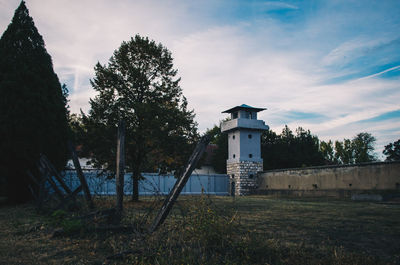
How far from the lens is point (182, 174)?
4.71 meters

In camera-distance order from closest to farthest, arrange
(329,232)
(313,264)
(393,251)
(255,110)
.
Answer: (313,264)
(393,251)
(329,232)
(255,110)

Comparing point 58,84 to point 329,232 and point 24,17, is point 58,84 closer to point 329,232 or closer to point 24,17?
point 24,17

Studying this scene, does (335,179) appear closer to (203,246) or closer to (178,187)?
(178,187)

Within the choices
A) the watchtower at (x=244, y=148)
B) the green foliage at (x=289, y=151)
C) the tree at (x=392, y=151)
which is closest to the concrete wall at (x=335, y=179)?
the watchtower at (x=244, y=148)

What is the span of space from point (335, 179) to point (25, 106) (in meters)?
21.1

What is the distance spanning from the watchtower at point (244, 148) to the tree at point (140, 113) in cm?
1812

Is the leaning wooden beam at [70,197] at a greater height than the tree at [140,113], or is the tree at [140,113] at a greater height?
the tree at [140,113]

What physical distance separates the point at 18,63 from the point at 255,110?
2597 centimetres

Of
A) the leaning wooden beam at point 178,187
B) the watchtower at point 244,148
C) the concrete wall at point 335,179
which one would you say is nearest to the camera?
the leaning wooden beam at point 178,187

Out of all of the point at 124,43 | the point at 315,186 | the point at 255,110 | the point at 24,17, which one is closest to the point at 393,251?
the point at 124,43

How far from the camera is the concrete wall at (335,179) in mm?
19516

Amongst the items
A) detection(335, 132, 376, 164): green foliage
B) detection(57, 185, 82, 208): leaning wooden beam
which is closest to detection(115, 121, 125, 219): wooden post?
detection(57, 185, 82, 208): leaning wooden beam

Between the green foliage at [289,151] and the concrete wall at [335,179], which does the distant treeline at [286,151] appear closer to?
the green foliage at [289,151]

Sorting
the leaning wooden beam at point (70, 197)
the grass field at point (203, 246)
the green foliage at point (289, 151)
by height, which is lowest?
the grass field at point (203, 246)
